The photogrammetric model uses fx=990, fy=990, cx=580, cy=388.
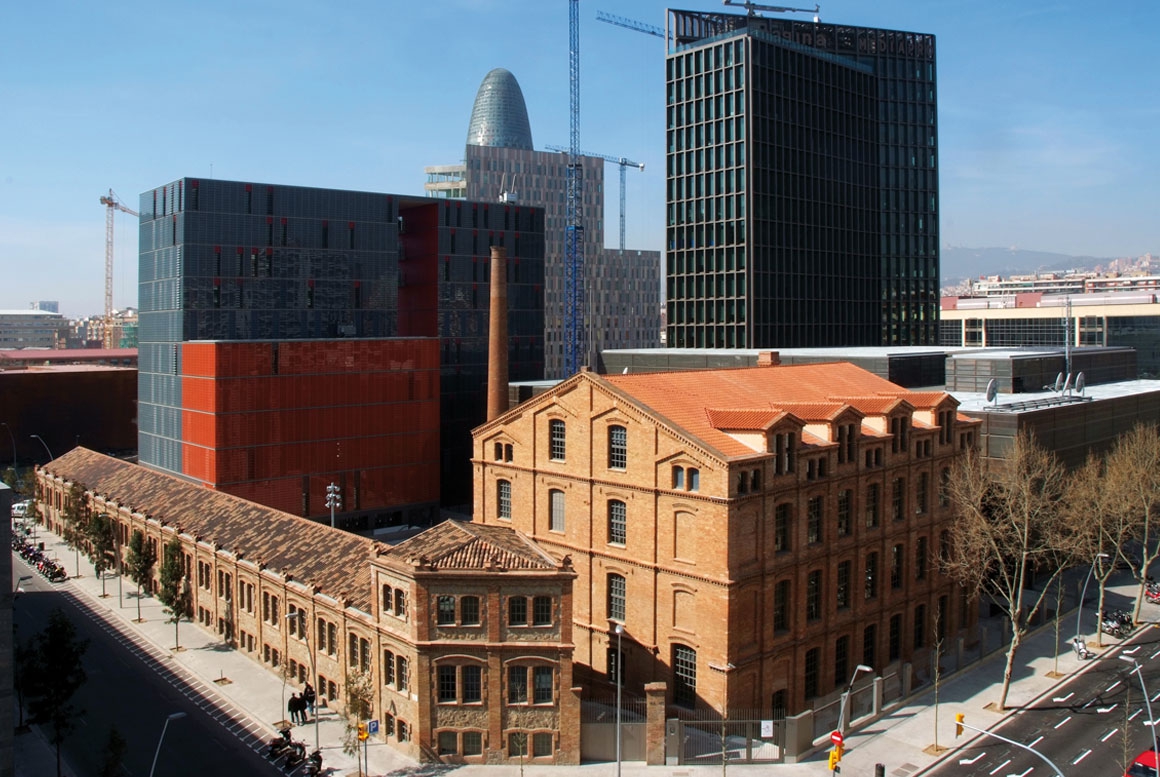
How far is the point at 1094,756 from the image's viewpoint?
48188mm

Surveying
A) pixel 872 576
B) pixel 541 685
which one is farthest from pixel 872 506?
pixel 541 685

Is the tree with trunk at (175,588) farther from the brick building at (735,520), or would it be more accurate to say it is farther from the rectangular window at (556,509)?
the rectangular window at (556,509)

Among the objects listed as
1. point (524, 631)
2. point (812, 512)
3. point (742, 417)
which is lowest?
point (524, 631)

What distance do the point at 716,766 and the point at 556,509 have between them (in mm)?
17819

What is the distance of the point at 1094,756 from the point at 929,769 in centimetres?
837

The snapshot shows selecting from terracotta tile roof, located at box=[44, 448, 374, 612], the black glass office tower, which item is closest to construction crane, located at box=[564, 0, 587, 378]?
the black glass office tower

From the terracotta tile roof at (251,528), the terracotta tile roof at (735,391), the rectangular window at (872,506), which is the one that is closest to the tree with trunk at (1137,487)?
the terracotta tile roof at (735,391)

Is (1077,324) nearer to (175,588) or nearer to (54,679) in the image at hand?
(175,588)

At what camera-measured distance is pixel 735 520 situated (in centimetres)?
4950

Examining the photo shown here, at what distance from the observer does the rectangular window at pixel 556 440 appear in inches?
2317

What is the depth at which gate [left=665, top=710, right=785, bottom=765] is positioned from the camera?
158 ft

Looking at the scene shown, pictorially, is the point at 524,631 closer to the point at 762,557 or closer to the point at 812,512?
the point at 762,557

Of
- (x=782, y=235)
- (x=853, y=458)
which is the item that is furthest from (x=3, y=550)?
(x=782, y=235)

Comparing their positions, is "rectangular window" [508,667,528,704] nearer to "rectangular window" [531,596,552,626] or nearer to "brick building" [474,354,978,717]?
"rectangular window" [531,596,552,626]
